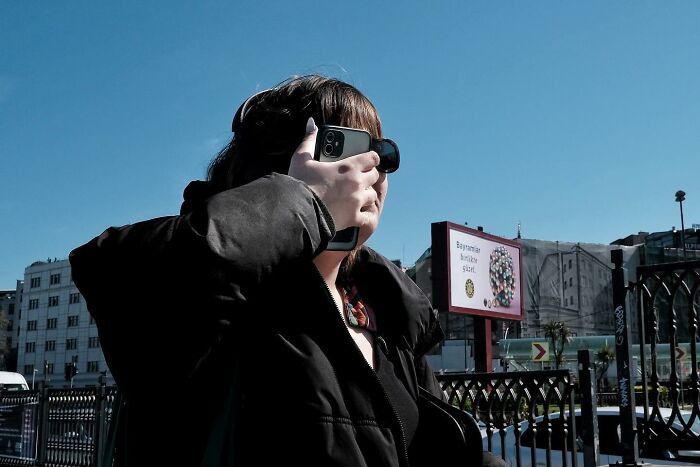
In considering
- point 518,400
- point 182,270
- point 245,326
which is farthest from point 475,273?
point 182,270

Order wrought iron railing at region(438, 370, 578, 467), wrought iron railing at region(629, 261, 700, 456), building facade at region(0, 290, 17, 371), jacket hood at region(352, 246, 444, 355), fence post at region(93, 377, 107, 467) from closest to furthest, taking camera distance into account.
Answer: jacket hood at region(352, 246, 444, 355)
wrought iron railing at region(629, 261, 700, 456)
wrought iron railing at region(438, 370, 578, 467)
fence post at region(93, 377, 107, 467)
building facade at region(0, 290, 17, 371)

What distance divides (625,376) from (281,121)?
3.53 meters

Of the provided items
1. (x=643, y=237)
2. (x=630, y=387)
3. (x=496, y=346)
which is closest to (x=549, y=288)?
(x=496, y=346)

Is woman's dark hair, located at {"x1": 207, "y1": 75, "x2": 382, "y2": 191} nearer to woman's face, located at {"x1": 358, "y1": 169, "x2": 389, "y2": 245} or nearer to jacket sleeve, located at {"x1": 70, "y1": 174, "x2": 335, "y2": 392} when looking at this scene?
woman's face, located at {"x1": 358, "y1": 169, "x2": 389, "y2": 245}

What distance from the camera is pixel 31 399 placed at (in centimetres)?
1318

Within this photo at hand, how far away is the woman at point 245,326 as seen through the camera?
105cm

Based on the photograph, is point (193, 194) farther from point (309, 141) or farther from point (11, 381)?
point (11, 381)

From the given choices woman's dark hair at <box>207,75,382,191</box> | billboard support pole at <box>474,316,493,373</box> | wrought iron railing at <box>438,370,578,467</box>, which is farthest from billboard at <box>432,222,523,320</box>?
woman's dark hair at <box>207,75,382,191</box>

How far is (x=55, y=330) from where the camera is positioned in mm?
91625

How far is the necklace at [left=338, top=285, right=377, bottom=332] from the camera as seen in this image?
5.19 feet

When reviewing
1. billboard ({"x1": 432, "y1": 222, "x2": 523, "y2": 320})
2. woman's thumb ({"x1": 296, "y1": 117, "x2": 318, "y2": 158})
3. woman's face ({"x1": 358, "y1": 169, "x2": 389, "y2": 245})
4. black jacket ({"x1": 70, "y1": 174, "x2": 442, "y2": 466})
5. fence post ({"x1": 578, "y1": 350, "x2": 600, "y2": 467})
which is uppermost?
billboard ({"x1": 432, "y1": 222, "x2": 523, "y2": 320})

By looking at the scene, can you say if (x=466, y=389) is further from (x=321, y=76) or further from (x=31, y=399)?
(x=31, y=399)

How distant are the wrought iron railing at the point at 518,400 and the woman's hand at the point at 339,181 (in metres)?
4.22

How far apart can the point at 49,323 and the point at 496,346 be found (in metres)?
60.0
